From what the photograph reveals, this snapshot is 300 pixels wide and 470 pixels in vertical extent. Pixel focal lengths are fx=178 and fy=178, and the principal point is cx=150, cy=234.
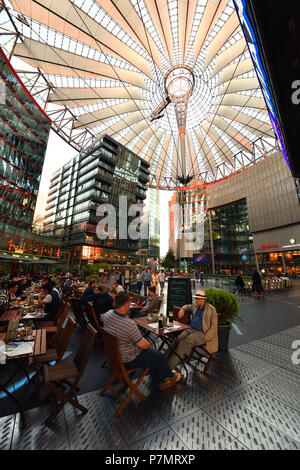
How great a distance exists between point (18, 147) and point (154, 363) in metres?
37.8

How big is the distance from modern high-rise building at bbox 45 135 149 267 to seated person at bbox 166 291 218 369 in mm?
40906

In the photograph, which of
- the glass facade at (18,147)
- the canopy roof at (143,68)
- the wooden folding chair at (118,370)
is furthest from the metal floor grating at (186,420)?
the glass facade at (18,147)

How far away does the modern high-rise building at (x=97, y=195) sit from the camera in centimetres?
4450

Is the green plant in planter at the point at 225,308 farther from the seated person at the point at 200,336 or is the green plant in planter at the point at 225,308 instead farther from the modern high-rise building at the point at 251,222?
the modern high-rise building at the point at 251,222

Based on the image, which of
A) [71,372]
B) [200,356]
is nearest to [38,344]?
[71,372]

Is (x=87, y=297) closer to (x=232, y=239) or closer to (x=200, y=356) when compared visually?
(x=200, y=356)

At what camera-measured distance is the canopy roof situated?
1694cm

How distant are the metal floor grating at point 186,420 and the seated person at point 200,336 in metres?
0.49

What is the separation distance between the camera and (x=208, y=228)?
53969 mm

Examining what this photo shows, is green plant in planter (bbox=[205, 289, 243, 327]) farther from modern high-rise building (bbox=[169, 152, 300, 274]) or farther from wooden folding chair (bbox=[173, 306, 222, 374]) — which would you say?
modern high-rise building (bbox=[169, 152, 300, 274])

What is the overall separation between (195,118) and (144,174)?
84.0 feet

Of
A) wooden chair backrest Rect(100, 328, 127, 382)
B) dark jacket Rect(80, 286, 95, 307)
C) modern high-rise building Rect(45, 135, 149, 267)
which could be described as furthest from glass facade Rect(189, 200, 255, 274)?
wooden chair backrest Rect(100, 328, 127, 382)

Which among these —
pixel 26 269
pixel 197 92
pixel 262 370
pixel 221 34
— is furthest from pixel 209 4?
pixel 26 269

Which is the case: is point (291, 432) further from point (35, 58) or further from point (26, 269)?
point (26, 269)
